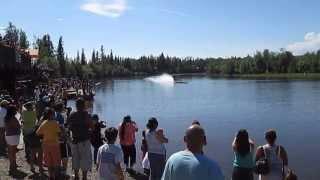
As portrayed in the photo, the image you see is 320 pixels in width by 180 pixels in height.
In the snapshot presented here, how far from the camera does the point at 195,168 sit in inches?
221

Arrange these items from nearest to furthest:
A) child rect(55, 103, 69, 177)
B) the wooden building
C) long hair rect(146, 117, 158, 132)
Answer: long hair rect(146, 117, 158, 132), child rect(55, 103, 69, 177), the wooden building

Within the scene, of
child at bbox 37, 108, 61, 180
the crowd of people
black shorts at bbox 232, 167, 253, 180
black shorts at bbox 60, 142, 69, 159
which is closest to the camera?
the crowd of people

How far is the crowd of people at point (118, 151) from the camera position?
18.8 feet

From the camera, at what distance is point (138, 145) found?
Answer: 85.8 feet

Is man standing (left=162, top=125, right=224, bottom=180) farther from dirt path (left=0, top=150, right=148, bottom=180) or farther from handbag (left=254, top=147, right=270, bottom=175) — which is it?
dirt path (left=0, top=150, right=148, bottom=180)

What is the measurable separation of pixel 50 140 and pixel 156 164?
275 cm

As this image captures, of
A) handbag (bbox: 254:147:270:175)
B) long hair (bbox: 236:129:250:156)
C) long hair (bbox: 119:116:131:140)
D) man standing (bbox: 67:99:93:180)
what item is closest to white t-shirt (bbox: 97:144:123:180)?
long hair (bbox: 236:129:250:156)

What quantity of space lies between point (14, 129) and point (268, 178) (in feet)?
23.5

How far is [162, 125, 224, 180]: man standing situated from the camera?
5.63 metres

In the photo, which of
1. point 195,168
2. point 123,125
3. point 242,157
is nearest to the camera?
point 195,168

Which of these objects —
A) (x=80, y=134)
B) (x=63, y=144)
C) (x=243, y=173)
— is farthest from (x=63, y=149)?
(x=243, y=173)

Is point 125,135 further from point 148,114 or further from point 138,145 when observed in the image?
point 148,114

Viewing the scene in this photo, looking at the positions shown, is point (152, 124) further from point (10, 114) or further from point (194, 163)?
point (194, 163)

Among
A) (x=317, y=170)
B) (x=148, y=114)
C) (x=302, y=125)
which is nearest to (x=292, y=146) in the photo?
(x=317, y=170)
